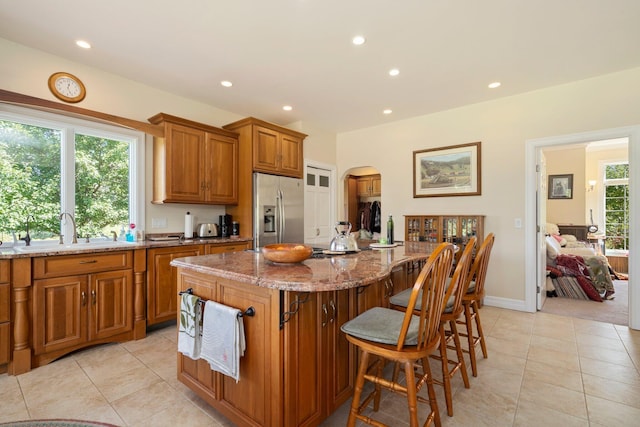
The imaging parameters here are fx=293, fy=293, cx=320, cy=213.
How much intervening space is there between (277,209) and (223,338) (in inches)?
108

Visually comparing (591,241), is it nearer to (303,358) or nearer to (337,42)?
(337,42)

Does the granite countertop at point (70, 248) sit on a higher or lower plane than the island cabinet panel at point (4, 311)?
higher

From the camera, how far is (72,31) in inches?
94.5

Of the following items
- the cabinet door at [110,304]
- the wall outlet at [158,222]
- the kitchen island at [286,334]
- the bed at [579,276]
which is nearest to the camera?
the kitchen island at [286,334]

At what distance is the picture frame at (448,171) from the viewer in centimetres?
400

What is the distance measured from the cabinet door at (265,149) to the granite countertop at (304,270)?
2105mm

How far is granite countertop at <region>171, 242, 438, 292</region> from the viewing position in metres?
1.25

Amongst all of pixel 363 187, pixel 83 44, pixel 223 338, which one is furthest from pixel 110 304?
pixel 363 187

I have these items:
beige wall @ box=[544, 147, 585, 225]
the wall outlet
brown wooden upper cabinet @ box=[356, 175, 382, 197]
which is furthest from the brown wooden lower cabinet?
beige wall @ box=[544, 147, 585, 225]

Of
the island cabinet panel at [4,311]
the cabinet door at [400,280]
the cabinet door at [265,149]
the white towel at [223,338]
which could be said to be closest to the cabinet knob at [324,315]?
the white towel at [223,338]

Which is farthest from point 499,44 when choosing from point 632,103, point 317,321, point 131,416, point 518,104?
point 131,416

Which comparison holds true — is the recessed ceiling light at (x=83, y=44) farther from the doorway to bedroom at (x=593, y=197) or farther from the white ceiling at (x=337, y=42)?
the doorway to bedroom at (x=593, y=197)

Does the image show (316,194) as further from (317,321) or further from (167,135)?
(317,321)

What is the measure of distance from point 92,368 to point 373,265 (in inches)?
93.2
